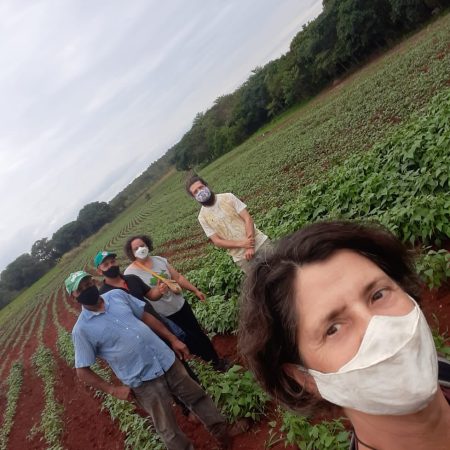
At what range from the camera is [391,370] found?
1.19m

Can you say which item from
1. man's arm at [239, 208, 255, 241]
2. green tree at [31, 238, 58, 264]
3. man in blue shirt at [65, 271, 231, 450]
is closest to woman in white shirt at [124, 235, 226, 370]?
man in blue shirt at [65, 271, 231, 450]

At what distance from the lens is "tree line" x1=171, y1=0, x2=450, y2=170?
3419 cm

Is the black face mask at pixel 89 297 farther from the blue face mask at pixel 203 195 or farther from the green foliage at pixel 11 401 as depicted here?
the green foliage at pixel 11 401

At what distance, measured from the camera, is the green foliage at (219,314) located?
20.4 ft

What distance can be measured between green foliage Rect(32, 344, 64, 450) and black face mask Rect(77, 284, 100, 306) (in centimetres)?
421

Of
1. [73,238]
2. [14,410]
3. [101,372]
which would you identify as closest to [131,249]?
[101,372]

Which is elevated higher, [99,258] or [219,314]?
[99,258]

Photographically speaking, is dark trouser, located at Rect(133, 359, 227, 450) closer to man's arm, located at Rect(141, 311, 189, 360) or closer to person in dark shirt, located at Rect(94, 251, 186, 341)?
man's arm, located at Rect(141, 311, 189, 360)

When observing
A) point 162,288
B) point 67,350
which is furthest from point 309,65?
point 162,288

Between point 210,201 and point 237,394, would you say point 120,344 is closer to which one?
point 237,394

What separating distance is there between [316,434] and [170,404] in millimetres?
1333

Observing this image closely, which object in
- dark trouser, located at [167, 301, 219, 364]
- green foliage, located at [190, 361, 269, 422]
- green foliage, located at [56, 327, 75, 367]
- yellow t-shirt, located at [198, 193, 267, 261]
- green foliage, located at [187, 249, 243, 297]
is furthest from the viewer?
green foliage, located at [56, 327, 75, 367]

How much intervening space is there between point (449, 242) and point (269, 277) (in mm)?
3862

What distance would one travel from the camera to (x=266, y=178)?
1853 centimetres
